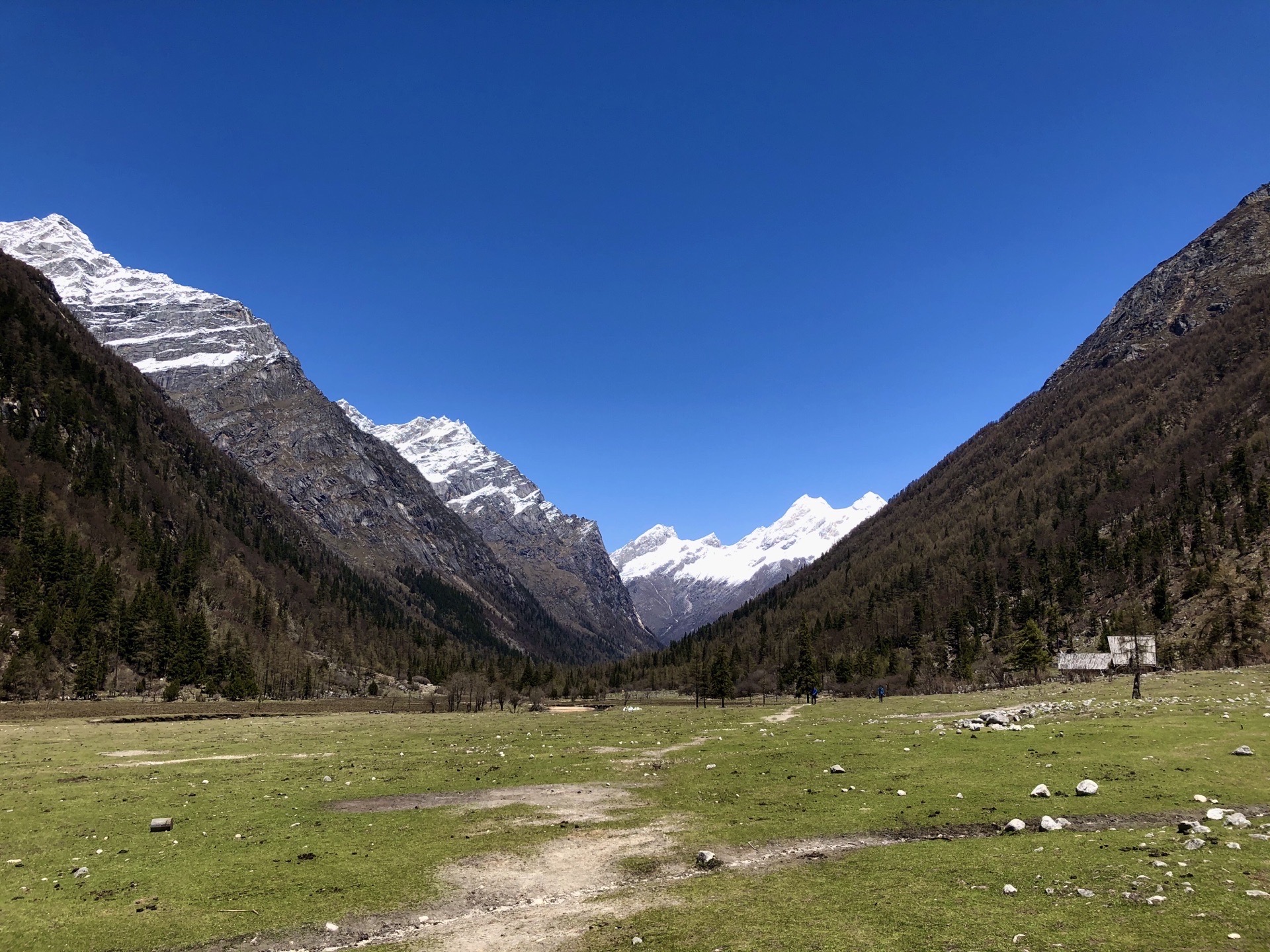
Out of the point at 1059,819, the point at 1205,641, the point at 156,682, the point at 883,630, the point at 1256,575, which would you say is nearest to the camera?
the point at 1059,819

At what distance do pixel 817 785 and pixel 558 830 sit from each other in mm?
11153

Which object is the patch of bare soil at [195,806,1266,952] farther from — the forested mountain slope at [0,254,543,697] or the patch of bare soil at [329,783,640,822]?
the forested mountain slope at [0,254,543,697]

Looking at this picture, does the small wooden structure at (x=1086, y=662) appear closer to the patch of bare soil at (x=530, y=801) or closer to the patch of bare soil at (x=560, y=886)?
the patch of bare soil at (x=560, y=886)

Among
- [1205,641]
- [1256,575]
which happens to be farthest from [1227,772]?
[1256,575]

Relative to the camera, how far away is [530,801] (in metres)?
27.4

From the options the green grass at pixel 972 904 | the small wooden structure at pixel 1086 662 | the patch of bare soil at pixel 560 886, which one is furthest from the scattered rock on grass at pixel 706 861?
the small wooden structure at pixel 1086 662

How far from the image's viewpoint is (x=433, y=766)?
36188 mm

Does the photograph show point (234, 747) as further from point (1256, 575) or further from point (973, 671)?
point (1256, 575)

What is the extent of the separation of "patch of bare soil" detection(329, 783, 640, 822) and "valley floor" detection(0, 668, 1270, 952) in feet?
0.64

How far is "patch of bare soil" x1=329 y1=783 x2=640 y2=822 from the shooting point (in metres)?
25.2

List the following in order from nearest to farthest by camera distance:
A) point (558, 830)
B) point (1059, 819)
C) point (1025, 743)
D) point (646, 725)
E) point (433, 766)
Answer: point (1059, 819) < point (558, 830) < point (1025, 743) < point (433, 766) < point (646, 725)

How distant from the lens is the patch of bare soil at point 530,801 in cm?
2520

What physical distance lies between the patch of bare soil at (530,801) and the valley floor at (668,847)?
194mm

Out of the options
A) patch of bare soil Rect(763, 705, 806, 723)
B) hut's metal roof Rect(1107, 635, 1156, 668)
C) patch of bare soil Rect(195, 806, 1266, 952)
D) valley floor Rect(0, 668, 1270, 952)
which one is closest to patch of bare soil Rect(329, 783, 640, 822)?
valley floor Rect(0, 668, 1270, 952)
